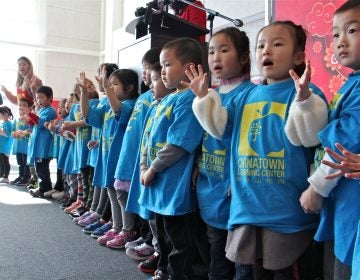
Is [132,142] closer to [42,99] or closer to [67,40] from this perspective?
[42,99]

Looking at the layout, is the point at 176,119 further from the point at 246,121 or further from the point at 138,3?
the point at 138,3

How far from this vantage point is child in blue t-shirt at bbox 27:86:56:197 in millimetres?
3449

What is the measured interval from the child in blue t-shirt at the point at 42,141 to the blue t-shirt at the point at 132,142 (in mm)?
1863

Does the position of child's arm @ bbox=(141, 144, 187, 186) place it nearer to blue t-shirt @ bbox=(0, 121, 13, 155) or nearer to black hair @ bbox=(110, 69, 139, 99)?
black hair @ bbox=(110, 69, 139, 99)

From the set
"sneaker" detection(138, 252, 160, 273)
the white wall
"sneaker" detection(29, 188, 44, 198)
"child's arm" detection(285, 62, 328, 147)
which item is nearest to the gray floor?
"sneaker" detection(138, 252, 160, 273)

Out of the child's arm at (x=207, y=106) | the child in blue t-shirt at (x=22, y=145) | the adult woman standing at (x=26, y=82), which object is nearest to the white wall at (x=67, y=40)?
the child in blue t-shirt at (x=22, y=145)

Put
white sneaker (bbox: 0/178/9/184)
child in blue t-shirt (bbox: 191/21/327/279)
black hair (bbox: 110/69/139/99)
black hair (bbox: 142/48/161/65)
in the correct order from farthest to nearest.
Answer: white sneaker (bbox: 0/178/9/184) → black hair (bbox: 110/69/139/99) → black hair (bbox: 142/48/161/65) → child in blue t-shirt (bbox: 191/21/327/279)

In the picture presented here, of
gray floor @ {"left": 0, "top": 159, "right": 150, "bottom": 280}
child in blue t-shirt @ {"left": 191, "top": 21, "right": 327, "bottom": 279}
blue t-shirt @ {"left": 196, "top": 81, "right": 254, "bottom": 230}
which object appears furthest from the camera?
gray floor @ {"left": 0, "top": 159, "right": 150, "bottom": 280}

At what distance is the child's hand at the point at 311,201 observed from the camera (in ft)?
2.96

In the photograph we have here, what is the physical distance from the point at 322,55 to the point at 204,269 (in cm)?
133

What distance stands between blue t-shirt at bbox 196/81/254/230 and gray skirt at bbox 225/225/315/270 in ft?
0.56

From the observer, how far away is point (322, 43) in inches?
79.7

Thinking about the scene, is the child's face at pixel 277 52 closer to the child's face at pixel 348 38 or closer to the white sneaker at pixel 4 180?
the child's face at pixel 348 38

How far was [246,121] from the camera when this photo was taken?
1089 mm
